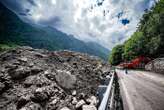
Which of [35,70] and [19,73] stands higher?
[35,70]

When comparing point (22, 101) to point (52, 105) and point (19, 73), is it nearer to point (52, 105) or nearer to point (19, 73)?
point (52, 105)

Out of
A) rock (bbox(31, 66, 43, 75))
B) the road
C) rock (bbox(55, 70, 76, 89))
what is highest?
rock (bbox(31, 66, 43, 75))

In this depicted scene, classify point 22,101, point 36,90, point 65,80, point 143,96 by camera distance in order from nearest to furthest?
point 22,101 → point 36,90 → point 65,80 → point 143,96

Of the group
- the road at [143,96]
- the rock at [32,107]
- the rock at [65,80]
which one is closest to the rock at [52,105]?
the rock at [32,107]

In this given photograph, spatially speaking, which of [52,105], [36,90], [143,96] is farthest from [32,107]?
[143,96]

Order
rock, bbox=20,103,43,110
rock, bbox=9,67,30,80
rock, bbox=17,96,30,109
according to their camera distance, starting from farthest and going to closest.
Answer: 1. rock, bbox=9,67,30,80
2. rock, bbox=17,96,30,109
3. rock, bbox=20,103,43,110

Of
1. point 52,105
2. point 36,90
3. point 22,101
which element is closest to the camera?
point 22,101

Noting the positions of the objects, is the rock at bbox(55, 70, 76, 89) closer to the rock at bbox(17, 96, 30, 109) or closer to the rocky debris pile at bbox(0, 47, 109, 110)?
the rocky debris pile at bbox(0, 47, 109, 110)

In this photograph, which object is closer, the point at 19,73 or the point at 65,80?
the point at 65,80

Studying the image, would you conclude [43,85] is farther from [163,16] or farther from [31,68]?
[163,16]

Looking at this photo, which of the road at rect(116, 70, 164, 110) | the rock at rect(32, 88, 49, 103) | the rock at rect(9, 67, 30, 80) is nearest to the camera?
the rock at rect(32, 88, 49, 103)

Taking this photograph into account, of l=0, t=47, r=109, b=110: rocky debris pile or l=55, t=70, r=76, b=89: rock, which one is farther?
l=55, t=70, r=76, b=89: rock

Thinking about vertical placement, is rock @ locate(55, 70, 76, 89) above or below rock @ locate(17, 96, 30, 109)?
above

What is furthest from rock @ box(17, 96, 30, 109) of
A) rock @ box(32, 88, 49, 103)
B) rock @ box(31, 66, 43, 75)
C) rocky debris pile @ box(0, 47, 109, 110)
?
rock @ box(31, 66, 43, 75)
